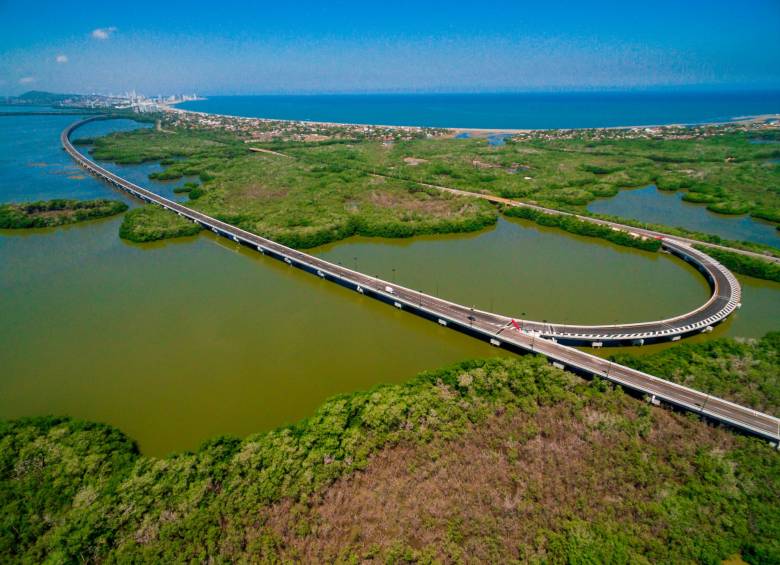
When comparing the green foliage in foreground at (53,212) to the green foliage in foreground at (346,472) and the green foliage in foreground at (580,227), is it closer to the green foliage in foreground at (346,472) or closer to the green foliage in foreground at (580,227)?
the green foliage in foreground at (346,472)

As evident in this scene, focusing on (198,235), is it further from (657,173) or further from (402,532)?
(657,173)

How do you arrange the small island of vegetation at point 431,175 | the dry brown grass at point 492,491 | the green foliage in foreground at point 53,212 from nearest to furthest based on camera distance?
the dry brown grass at point 492,491, the small island of vegetation at point 431,175, the green foliage in foreground at point 53,212

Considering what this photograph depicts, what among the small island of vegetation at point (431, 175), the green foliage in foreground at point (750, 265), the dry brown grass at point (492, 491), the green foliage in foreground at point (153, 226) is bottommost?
the dry brown grass at point (492, 491)

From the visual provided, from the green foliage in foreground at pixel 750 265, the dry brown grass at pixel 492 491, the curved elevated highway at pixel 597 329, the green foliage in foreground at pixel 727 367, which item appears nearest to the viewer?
the dry brown grass at pixel 492 491

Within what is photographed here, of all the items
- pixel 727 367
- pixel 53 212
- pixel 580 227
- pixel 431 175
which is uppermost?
pixel 431 175

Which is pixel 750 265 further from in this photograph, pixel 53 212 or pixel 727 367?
pixel 53 212

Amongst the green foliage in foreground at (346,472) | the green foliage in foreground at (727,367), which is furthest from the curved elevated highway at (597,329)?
the green foliage in foreground at (346,472)

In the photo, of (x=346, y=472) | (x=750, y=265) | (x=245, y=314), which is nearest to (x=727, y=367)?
(x=750, y=265)
